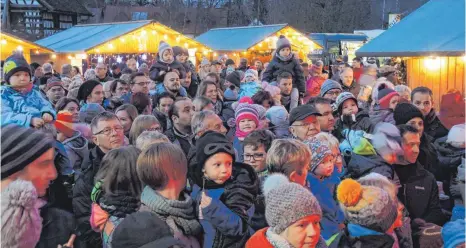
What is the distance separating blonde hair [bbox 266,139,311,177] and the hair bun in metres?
0.79

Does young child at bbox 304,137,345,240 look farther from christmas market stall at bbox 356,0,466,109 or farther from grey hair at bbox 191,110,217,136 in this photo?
christmas market stall at bbox 356,0,466,109

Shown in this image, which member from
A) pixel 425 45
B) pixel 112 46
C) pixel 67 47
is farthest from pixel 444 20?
pixel 67 47

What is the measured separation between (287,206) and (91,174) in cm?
172

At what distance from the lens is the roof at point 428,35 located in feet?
34.5

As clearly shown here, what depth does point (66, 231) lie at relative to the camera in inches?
114

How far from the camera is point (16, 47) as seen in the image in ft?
67.7

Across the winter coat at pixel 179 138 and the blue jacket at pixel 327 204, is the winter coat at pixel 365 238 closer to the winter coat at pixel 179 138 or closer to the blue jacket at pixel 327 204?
the blue jacket at pixel 327 204

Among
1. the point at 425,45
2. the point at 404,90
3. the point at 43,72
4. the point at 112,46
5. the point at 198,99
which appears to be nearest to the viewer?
the point at 198,99

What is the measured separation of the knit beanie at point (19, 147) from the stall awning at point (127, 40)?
19249 mm

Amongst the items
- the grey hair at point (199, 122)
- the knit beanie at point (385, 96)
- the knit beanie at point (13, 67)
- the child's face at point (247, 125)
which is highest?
the knit beanie at point (13, 67)

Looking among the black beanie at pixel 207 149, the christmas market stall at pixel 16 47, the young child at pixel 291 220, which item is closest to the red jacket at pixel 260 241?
the young child at pixel 291 220

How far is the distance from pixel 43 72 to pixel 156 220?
10.3m

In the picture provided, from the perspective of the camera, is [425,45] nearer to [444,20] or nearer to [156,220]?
[444,20]

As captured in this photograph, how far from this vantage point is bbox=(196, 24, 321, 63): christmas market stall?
25.7m
